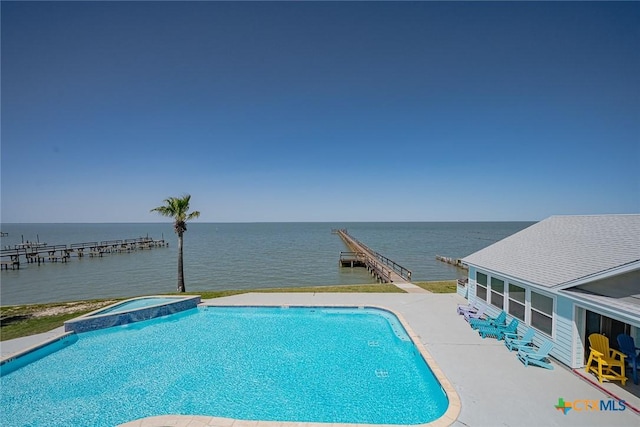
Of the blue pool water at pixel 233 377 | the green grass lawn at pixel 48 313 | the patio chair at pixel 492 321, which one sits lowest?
the blue pool water at pixel 233 377

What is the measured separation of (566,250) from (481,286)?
361 centimetres

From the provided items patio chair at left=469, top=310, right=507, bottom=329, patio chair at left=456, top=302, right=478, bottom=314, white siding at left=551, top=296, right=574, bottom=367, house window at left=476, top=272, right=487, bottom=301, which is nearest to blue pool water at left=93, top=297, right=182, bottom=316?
patio chair at left=456, top=302, right=478, bottom=314

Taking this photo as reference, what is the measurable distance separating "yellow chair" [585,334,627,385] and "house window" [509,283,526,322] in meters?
2.16

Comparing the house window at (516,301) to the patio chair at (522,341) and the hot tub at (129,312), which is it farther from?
the hot tub at (129,312)

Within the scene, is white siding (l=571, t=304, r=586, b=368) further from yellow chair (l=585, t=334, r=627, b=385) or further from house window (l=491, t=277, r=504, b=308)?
house window (l=491, t=277, r=504, b=308)

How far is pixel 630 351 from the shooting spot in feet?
23.1

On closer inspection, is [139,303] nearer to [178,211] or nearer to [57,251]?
[178,211]

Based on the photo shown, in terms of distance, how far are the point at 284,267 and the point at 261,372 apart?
80.3 ft

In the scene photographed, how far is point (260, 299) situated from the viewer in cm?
1587

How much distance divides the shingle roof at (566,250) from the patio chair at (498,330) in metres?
1.71

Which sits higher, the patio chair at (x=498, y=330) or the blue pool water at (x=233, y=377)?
the patio chair at (x=498, y=330)

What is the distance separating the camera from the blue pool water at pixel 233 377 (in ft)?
23.6

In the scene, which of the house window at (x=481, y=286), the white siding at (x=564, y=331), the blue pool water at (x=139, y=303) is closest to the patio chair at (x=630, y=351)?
the white siding at (x=564, y=331)

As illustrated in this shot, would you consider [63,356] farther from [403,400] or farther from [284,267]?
[284,267]
